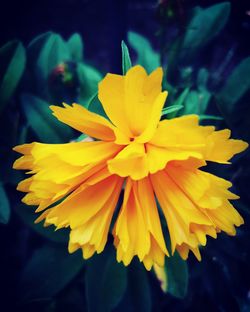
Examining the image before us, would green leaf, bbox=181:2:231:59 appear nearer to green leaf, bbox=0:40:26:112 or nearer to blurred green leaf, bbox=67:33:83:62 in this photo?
blurred green leaf, bbox=67:33:83:62

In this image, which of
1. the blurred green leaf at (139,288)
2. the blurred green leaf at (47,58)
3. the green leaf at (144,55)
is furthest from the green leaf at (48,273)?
the green leaf at (144,55)

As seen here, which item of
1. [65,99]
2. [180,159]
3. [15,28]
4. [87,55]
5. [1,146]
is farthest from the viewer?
[87,55]

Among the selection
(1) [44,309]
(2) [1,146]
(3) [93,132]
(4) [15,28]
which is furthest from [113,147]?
(4) [15,28]

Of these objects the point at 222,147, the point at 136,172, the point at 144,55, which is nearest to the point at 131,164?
the point at 136,172

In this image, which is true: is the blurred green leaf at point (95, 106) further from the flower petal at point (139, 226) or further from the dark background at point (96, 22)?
the dark background at point (96, 22)

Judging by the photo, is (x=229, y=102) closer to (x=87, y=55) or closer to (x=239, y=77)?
(x=239, y=77)
